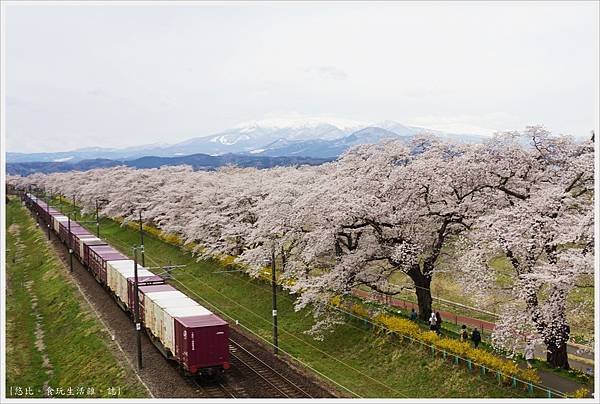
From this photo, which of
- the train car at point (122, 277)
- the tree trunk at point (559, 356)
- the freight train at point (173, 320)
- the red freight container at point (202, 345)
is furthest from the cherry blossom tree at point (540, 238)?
the train car at point (122, 277)

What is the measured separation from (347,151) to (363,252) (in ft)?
28.0

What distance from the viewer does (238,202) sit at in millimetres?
47250

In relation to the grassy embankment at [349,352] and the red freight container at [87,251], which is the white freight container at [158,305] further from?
the red freight container at [87,251]

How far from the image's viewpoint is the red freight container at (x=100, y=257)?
1646 inches

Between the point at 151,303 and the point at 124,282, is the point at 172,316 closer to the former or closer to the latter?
the point at 151,303

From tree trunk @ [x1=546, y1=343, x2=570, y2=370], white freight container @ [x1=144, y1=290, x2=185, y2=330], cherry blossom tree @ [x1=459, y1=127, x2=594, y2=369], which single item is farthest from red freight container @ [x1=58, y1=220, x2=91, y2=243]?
tree trunk @ [x1=546, y1=343, x2=570, y2=370]

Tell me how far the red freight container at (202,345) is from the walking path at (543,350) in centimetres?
1071

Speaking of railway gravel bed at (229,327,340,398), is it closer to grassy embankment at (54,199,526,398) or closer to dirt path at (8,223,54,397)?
grassy embankment at (54,199,526,398)

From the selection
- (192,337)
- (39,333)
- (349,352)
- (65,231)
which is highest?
(192,337)

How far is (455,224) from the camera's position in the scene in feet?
93.2

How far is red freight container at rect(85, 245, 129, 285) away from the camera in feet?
137

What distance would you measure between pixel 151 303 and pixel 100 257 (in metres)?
16.5

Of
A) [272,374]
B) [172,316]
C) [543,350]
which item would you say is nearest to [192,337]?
[172,316]

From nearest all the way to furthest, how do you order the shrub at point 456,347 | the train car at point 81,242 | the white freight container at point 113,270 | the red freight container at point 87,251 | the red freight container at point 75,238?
the shrub at point 456,347
the white freight container at point 113,270
the red freight container at point 87,251
the train car at point 81,242
the red freight container at point 75,238
